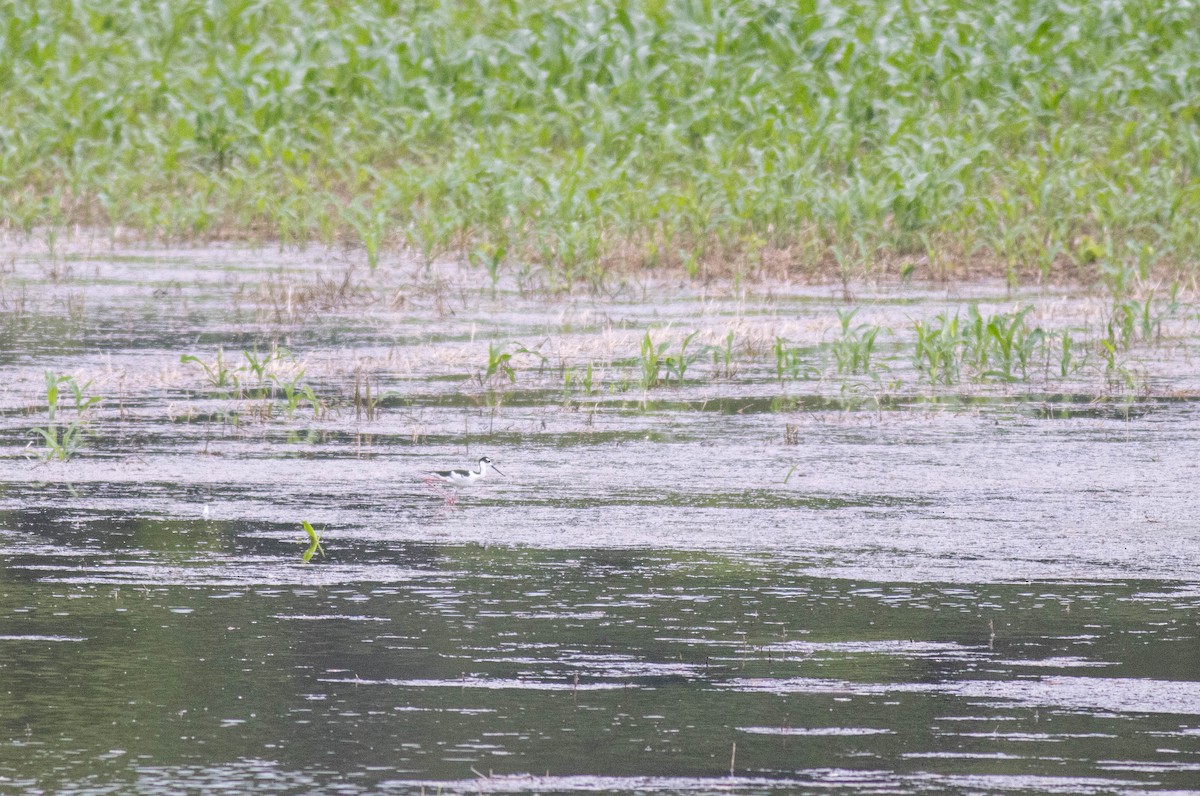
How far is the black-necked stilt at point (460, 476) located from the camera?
7.13 metres

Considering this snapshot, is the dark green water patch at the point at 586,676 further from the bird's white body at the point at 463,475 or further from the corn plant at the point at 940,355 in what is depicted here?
the corn plant at the point at 940,355

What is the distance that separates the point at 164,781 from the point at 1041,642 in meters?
2.15

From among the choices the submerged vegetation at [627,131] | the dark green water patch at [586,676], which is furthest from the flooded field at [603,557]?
the submerged vegetation at [627,131]

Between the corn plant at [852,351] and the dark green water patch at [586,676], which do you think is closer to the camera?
the dark green water patch at [586,676]

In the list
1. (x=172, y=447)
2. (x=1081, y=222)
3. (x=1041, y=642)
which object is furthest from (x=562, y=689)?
(x=1081, y=222)

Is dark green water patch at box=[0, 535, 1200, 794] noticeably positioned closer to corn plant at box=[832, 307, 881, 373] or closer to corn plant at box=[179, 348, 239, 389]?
corn plant at box=[179, 348, 239, 389]

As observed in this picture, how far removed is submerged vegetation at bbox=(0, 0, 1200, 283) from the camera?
45.6ft

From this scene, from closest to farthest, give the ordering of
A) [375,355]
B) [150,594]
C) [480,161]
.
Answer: [150,594], [375,355], [480,161]

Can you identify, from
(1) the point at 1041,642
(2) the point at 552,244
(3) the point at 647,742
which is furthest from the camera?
(2) the point at 552,244

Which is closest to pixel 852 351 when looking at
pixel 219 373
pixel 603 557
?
pixel 219 373

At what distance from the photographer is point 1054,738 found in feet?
14.8

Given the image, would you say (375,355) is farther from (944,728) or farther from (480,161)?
(944,728)

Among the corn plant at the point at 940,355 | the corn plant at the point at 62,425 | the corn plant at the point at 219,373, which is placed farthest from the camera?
the corn plant at the point at 940,355

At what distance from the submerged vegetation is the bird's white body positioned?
5476 mm
